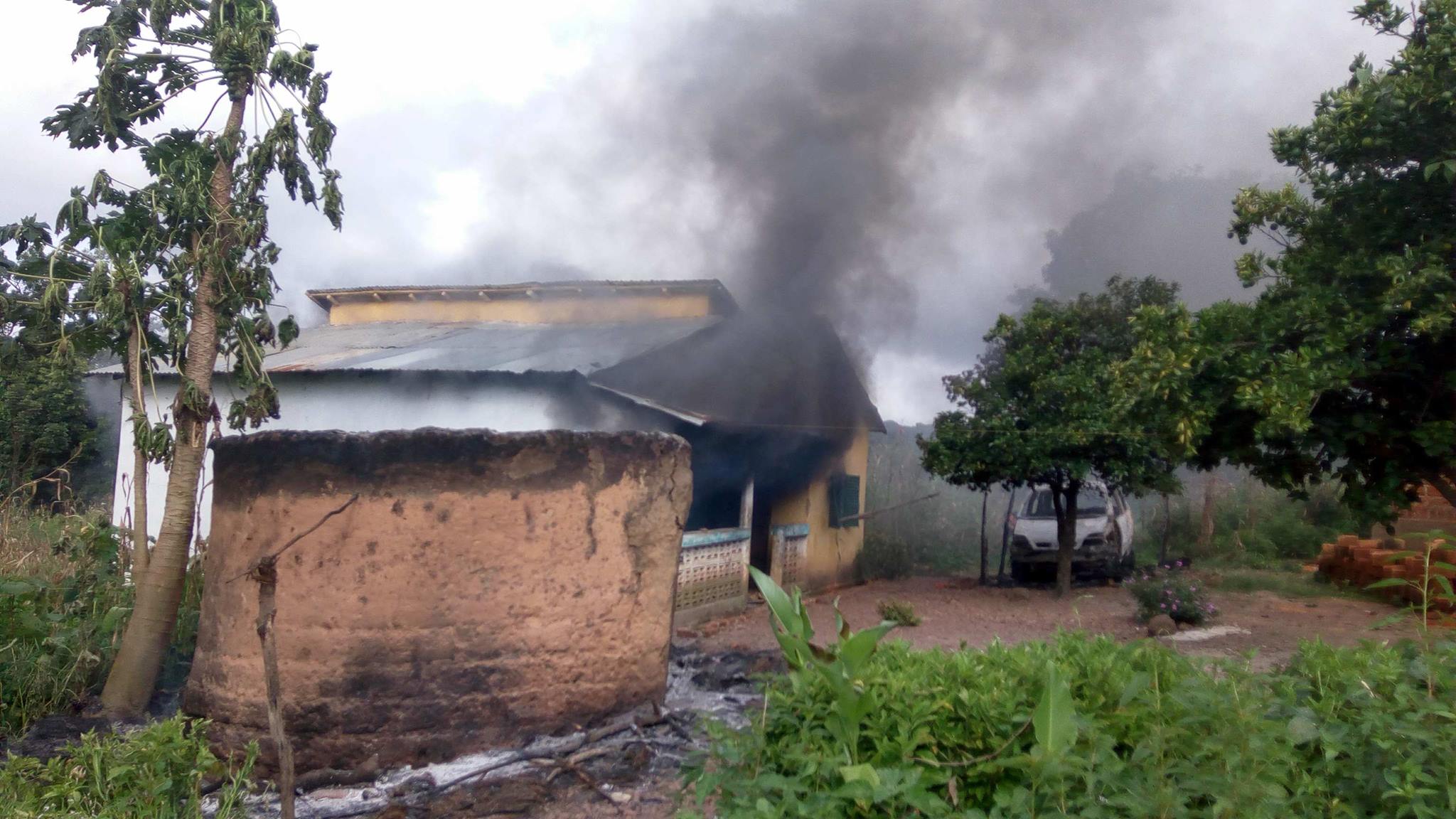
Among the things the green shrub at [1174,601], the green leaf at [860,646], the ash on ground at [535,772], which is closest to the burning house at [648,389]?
the ash on ground at [535,772]

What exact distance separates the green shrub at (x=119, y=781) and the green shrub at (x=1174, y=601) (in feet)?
28.3

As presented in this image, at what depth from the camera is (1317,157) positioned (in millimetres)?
6422

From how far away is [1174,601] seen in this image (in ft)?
31.7

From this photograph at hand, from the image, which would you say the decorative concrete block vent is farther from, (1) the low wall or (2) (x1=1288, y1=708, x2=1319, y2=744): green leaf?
(1) the low wall

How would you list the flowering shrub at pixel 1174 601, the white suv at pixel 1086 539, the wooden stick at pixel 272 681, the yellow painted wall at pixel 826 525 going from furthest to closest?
the white suv at pixel 1086 539, the yellow painted wall at pixel 826 525, the flowering shrub at pixel 1174 601, the wooden stick at pixel 272 681

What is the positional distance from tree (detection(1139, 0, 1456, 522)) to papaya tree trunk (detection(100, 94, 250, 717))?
5.97 m

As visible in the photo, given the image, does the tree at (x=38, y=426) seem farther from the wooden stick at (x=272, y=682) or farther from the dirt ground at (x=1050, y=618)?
the wooden stick at (x=272, y=682)

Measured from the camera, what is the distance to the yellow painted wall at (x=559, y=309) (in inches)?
463

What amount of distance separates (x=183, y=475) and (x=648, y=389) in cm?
411

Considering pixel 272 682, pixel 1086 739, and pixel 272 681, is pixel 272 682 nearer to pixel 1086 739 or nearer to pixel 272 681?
pixel 272 681

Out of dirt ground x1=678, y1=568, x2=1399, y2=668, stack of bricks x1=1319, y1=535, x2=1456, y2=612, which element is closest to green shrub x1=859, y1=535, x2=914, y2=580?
dirt ground x1=678, y1=568, x2=1399, y2=668

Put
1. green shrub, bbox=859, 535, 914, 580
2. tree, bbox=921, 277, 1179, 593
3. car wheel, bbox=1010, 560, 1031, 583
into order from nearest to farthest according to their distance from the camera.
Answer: tree, bbox=921, 277, 1179, 593 < car wheel, bbox=1010, 560, 1031, 583 < green shrub, bbox=859, 535, 914, 580

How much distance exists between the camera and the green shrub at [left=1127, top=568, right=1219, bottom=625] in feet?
31.6

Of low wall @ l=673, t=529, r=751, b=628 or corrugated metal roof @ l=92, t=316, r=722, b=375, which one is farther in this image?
low wall @ l=673, t=529, r=751, b=628
